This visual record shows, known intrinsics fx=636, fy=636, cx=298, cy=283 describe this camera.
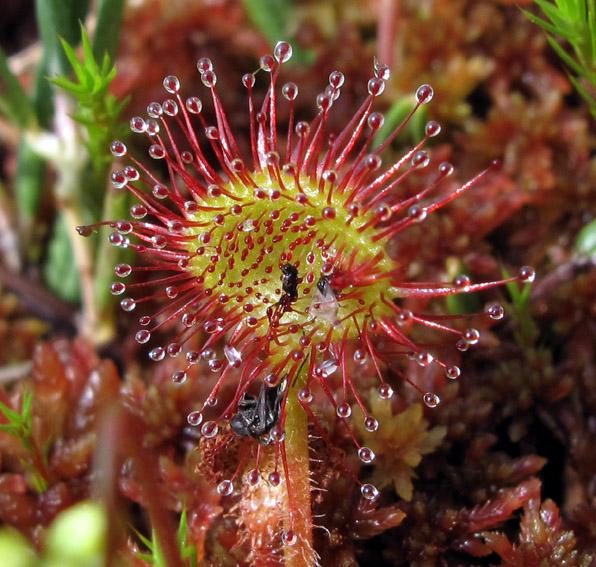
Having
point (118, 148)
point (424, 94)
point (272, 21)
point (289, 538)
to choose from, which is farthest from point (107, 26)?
point (289, 538)

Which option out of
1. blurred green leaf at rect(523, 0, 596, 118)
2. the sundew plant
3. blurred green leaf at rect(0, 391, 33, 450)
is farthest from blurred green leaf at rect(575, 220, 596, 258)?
blurred green leaf at rect(0, 391, 33, 450)

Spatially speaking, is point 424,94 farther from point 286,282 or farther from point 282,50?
point 286,282

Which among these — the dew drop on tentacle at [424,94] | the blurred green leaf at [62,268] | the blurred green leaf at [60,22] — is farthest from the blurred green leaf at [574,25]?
the blurred green leaf at [62,268]

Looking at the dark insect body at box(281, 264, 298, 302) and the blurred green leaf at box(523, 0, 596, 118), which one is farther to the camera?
the blurred green leaf at box(523, 0, 596, 118)

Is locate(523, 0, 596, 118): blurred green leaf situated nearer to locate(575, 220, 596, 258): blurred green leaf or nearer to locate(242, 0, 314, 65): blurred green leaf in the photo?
locate(575, 220, 596, 258): blurred green leaf

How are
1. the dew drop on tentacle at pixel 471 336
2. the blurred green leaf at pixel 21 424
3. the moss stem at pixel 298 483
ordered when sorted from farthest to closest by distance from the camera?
the blurred green leaf at pixel 21 424, the moss stem at pixel 298 483, the dew drop on tentacle at pixel 471 336

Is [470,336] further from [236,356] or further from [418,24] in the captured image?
[418,24]

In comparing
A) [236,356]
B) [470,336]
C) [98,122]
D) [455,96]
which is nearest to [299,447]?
[236,356]

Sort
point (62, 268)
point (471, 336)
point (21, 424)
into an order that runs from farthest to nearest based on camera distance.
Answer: point (62, 268), point (21, 424), point (471, 336)

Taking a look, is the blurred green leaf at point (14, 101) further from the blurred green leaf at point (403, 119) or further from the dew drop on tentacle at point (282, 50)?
the blurred green leaf at point (403, 119)

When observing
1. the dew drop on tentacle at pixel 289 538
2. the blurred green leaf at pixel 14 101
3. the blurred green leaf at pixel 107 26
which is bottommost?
the dew drop on tentacle at pixel 289 538

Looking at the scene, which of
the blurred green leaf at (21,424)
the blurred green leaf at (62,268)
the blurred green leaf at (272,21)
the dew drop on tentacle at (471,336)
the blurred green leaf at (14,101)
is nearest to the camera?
the dew drop on tentacle at (471,336)
